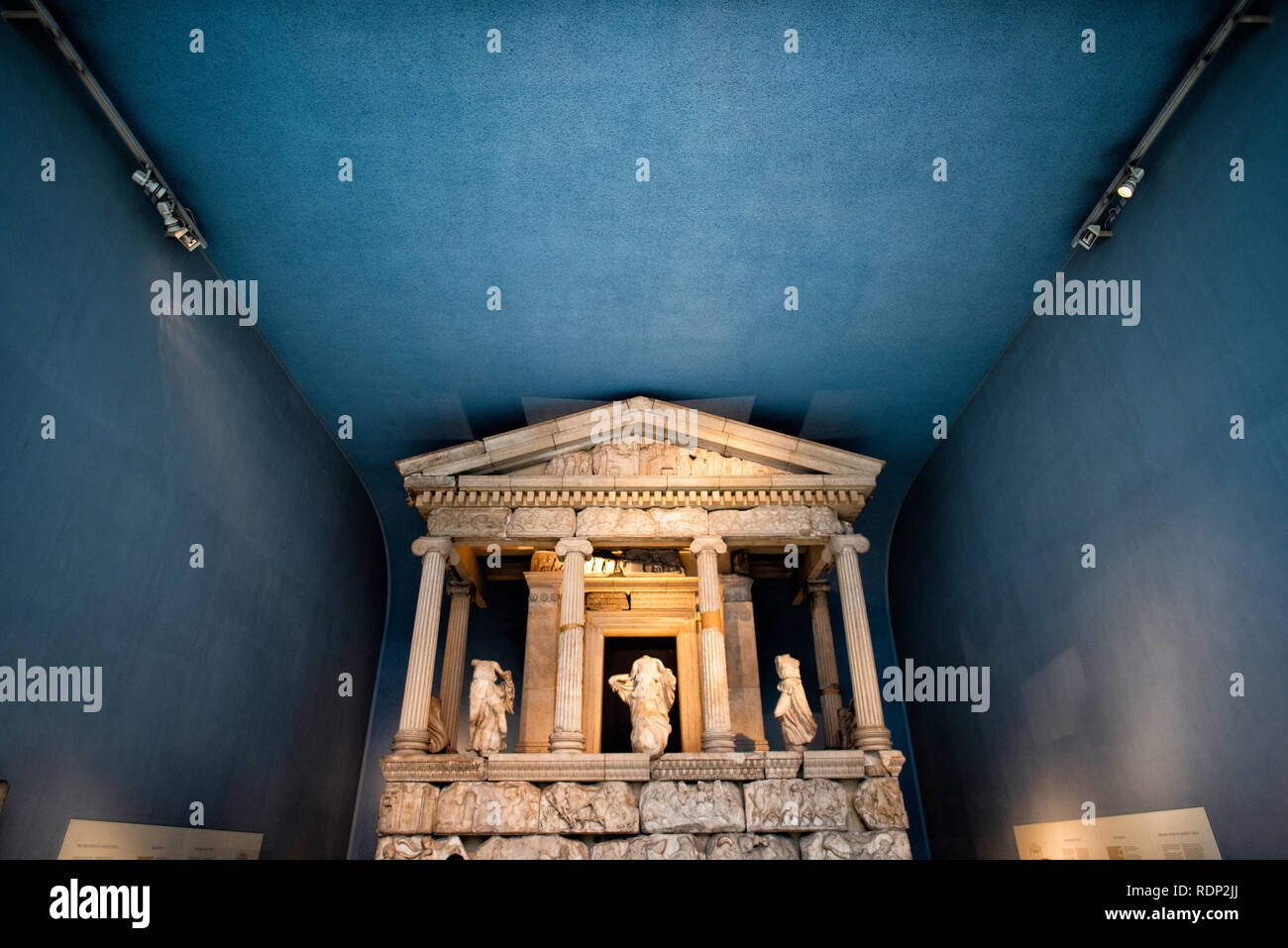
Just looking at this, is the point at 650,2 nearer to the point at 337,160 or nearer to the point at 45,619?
the point at 337,160

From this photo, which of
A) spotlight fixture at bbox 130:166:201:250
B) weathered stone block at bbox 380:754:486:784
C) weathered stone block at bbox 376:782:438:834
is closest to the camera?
spotlight fixture at bbox 130:166:201:250

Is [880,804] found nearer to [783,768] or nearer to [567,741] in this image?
[783,768]

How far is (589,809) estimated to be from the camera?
7.17 m

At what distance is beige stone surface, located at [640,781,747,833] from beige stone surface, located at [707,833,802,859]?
85 mm

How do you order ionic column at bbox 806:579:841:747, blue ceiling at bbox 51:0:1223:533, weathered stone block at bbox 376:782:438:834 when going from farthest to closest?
ionic column at bbox 806:579:841:747 < weathered stone block at bbox 376:782:438:834 < blue ceiling at bbox 51:0:1223:533

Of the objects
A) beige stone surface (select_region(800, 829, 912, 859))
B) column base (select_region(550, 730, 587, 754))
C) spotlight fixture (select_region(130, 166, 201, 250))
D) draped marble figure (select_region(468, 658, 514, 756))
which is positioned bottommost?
beige stone surface (select_region(800, 829, 912, 859))

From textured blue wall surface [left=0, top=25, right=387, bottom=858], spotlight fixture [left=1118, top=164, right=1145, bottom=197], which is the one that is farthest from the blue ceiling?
textured blue wall surface [left=0, top=25, right=387, bottom=858]

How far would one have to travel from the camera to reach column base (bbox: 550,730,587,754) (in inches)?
301

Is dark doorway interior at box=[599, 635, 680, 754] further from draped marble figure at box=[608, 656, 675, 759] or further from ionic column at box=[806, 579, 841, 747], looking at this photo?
draped marble figure at box=[608, 656, 675, 759]

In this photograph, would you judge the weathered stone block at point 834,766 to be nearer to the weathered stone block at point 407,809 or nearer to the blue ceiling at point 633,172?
the weathered stone block at point 407,809

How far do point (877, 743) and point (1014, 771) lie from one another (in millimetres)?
2000

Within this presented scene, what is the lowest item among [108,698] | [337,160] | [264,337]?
[108,698]
